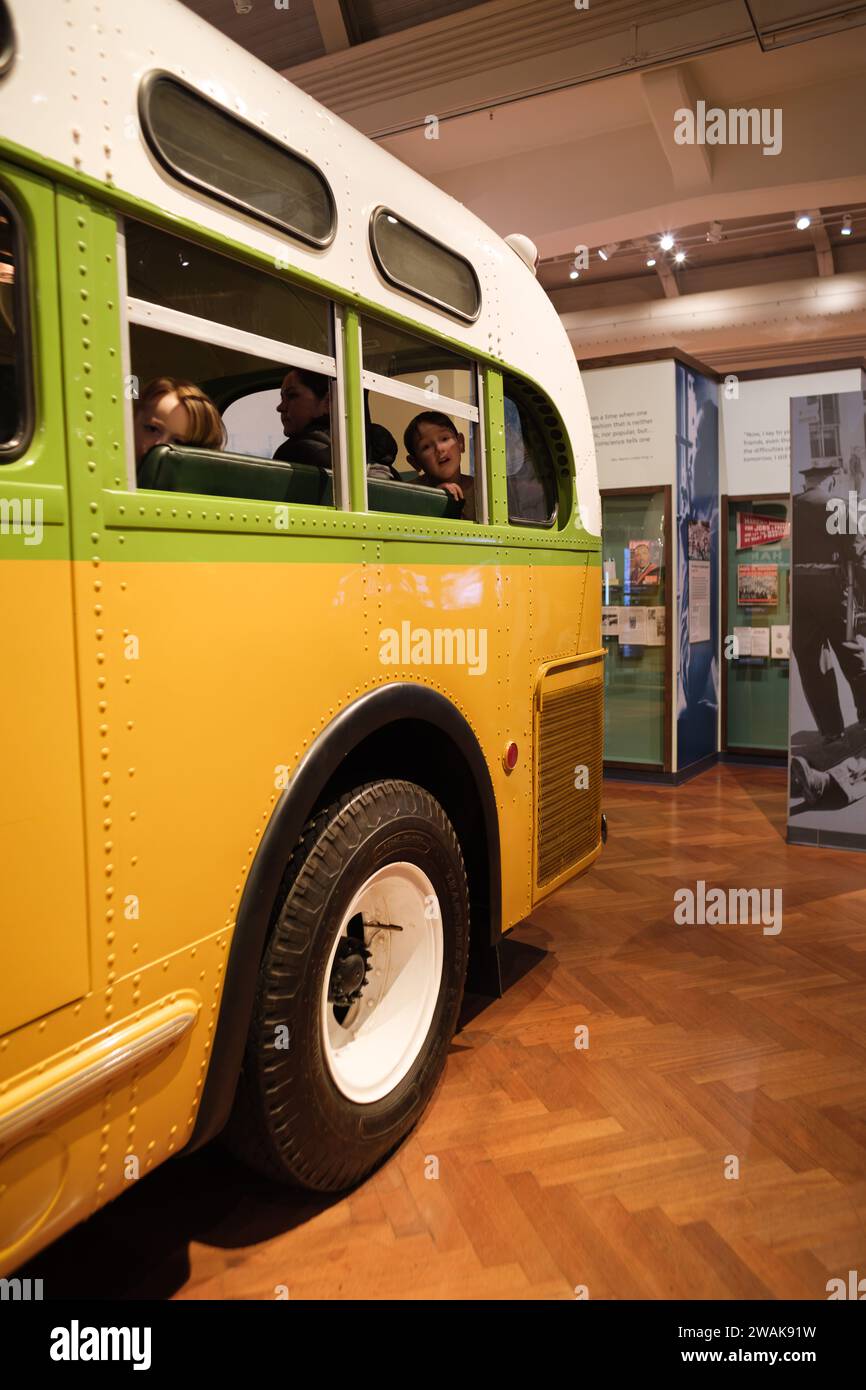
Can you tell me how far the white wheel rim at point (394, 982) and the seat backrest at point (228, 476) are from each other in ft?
3.34

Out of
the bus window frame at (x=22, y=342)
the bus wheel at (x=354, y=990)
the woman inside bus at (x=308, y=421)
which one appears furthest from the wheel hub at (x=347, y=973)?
the bus window frame at (x=22, y=342)

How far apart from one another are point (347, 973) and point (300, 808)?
0.67m

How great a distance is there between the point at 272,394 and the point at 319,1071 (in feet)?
7.38

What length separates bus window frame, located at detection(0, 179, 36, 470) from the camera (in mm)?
1473

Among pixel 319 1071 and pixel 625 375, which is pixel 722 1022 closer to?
pixel 319 1071

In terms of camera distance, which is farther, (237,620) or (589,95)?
(589,95)

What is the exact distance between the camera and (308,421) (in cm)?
247

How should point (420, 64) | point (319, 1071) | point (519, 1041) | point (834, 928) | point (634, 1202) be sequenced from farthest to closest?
point (420, 64) < point (834, 928) < point (519, 1041) < point (634, 1202) < point (319, 1071)

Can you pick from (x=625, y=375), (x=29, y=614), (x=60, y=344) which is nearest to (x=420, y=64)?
(x=625, y=375)

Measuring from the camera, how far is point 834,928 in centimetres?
425
